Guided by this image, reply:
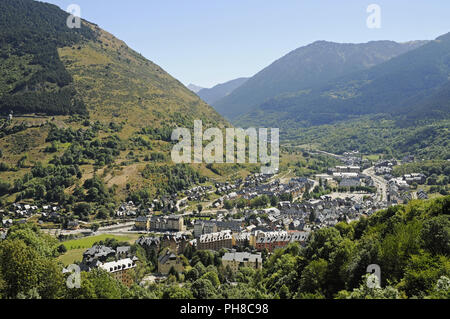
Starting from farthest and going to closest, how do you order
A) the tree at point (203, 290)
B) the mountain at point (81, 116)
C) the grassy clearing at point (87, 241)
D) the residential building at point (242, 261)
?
the mountain at point (81, 116), the grassy clearing at point (87, 241), the residential building at point (242, 261), the tree at point (203, 290)

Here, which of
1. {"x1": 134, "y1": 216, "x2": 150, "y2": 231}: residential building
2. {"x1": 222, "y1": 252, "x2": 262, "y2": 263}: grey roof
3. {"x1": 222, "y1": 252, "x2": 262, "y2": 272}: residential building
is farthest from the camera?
{"x1": 134, "y1": 216, "x2": 150, "y2": 231}: residential building

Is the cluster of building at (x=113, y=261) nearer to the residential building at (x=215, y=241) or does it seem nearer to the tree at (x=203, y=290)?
the residential building at (x=215, y=241)

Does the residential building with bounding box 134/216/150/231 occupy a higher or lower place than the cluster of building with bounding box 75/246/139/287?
lower

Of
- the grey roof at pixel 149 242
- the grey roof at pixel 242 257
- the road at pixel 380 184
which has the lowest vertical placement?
the grey roof at pixel 149 242

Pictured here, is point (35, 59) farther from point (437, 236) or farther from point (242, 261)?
point (437, 236)

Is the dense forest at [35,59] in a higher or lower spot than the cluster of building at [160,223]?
higher

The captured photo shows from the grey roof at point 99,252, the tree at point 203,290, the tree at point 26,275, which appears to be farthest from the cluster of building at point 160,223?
the tree at point 26,275

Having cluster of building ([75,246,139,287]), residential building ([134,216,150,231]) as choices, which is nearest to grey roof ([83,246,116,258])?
cluster of building ([75,246,139,287])

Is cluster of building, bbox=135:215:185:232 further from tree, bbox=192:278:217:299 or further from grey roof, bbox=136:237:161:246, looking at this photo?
tree, bbox=192:278:217:299

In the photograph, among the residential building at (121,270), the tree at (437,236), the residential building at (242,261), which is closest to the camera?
the tree at (437,236)
